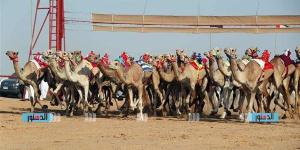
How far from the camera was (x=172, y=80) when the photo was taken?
840 inches

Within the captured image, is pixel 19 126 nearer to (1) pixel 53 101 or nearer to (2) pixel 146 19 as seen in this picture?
(1) pixel 53 101

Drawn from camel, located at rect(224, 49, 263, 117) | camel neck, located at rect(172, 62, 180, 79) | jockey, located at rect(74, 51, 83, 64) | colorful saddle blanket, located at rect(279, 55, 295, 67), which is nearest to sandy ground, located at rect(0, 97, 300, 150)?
camel, located at rect(224, 49, 263, 117)

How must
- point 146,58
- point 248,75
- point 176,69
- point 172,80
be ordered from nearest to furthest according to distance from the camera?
point 248,75, point 176,69, point 172,80, point 146,58

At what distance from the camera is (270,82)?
20.3 metres

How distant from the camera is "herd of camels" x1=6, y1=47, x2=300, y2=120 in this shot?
1923 cm

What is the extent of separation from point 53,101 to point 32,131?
7387 millimetres

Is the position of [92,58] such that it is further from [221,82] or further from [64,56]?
[221,82]

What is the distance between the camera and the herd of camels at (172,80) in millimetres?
19234

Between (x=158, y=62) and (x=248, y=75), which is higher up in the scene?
(x=158, y=62)

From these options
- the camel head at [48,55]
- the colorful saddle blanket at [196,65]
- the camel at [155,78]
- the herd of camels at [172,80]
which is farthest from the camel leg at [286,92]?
the camel head at [48,55]

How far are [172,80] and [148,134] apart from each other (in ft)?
19.6

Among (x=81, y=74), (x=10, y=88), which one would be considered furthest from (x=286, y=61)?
(x=10, y=88)

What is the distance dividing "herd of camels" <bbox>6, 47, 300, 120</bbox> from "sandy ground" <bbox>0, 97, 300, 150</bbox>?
0.94 metres

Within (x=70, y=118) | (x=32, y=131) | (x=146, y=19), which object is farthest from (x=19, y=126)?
(x=146, y=19)
